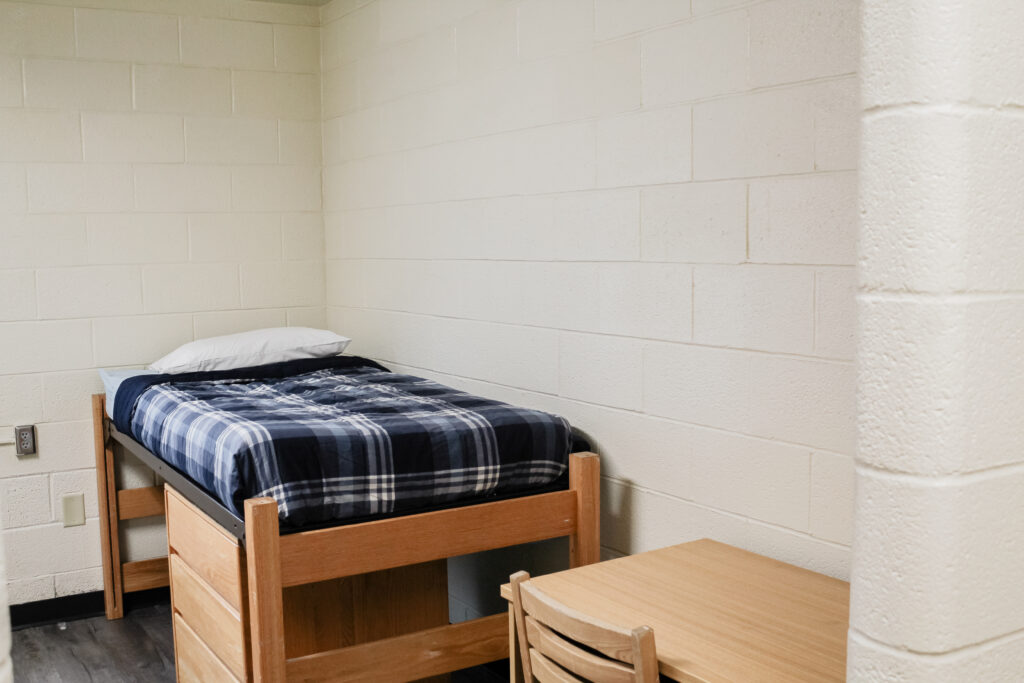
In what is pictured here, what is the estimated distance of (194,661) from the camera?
2584mm

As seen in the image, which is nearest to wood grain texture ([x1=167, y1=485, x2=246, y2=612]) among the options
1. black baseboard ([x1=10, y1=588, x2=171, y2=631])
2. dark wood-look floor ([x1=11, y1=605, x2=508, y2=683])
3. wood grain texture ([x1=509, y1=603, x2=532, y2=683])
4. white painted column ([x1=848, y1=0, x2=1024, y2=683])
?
wood grain texture ([x1=509, y1=603, x2=532, y2=683])

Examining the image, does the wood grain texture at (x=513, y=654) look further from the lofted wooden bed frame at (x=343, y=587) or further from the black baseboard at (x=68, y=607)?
the black baseboard at (x=68, y=607)

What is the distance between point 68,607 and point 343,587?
1.73 meters

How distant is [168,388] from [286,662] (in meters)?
1.33

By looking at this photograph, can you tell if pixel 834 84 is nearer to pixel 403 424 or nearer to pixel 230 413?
pixel 403 424

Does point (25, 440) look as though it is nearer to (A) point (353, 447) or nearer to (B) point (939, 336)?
(A) point (353, 447)

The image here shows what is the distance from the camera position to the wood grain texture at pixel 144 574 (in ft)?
12.3

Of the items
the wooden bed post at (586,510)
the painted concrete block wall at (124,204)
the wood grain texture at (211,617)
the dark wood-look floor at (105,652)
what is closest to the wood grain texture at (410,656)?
the wood grain texture at (211,617)

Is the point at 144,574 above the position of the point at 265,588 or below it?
below

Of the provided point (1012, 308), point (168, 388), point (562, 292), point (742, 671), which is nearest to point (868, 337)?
point (1012, 308)

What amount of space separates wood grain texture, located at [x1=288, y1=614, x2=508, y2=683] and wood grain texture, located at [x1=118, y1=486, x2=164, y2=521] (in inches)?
73.2

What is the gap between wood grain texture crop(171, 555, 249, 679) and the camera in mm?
2174

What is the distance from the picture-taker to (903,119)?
1.08 metres

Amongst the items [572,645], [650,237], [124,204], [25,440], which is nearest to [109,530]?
[25,440]
